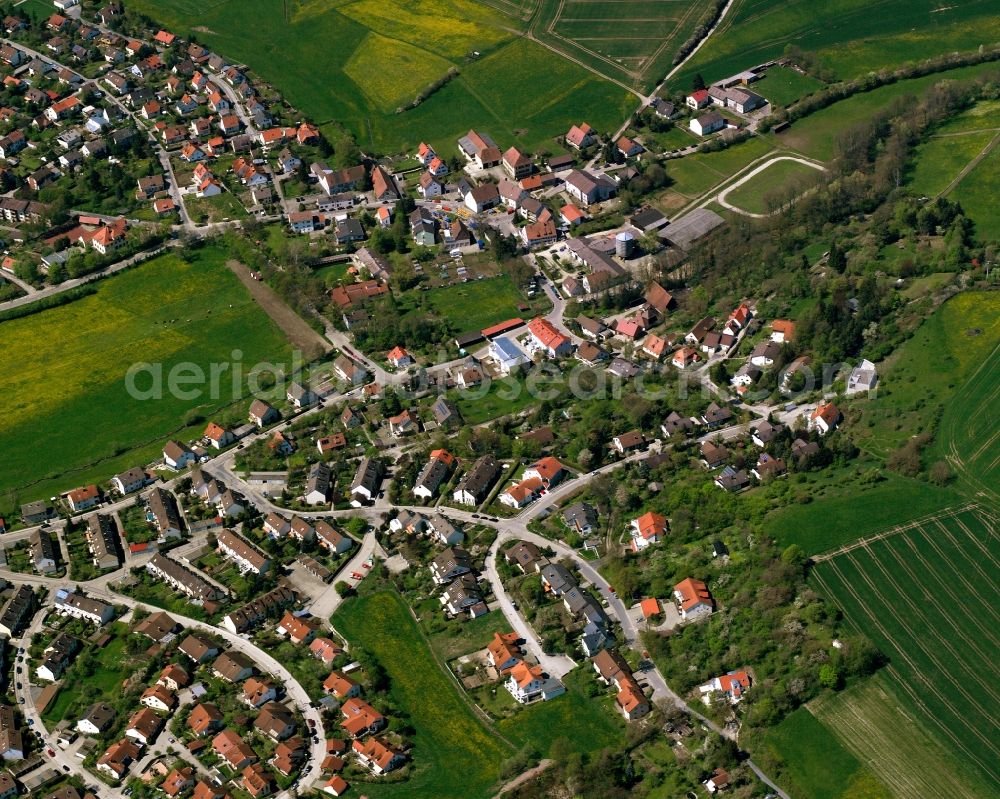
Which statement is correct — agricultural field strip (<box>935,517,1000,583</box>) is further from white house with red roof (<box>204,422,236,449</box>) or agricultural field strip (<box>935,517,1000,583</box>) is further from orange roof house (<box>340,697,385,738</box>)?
white house with red roof (<box>204,422,236,449</box>)

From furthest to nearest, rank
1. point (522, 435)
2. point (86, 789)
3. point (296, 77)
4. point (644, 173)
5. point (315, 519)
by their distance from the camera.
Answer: point (296, 77) < point (644, 173) < point (522, 435) < point (315, 519) < point (86, 789)

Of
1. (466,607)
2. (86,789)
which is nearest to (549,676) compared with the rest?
(466,607)

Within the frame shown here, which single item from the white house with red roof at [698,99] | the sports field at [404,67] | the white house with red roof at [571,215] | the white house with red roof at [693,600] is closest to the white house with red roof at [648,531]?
the white house with red roof at [693,600]

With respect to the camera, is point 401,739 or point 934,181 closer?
point 401,739

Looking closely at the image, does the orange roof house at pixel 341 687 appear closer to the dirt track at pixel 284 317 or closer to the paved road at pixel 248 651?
the paved road at pixel 248 651

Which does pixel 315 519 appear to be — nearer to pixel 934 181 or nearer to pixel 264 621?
pixel 264 621

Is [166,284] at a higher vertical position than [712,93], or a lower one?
lower

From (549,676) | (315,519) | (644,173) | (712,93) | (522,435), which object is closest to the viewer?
(549,676)

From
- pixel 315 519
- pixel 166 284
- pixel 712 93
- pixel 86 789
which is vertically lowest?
pixel 86 789
